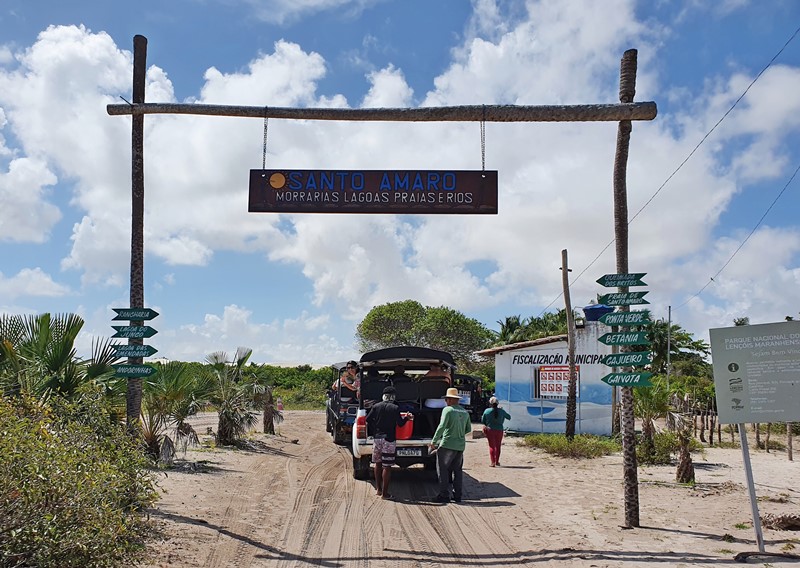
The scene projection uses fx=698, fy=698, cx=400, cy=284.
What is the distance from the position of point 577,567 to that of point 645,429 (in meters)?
10.7

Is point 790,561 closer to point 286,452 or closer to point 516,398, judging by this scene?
point 286,452

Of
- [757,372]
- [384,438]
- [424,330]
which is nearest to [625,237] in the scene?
[757,372]

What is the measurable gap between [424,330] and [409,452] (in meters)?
54.4

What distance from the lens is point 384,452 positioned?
12.0m

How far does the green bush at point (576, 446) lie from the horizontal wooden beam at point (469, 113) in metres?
11.2

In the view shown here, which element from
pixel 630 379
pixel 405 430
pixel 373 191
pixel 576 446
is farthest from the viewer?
pixel 576 446

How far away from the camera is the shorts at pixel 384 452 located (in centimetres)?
1195

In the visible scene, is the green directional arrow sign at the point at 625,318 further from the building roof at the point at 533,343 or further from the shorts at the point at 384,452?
the building roof at the point at 533,343

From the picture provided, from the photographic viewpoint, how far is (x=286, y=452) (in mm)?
18000

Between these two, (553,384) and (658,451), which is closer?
(658,451)

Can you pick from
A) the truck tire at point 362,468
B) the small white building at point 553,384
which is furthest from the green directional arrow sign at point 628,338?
the small white building at point 553,384

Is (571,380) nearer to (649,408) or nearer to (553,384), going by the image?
(553,384)

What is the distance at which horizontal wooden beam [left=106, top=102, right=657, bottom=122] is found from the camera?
955 centimetres

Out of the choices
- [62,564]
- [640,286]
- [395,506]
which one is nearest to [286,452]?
[395,506]
